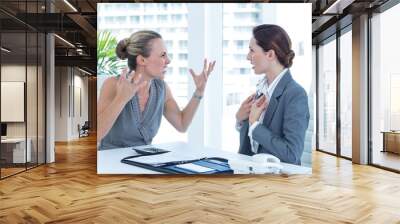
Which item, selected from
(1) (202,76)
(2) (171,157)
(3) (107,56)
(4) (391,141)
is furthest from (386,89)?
(3) (107,56)

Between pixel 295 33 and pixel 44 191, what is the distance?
4494 mm

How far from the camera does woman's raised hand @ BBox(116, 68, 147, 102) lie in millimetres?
6305

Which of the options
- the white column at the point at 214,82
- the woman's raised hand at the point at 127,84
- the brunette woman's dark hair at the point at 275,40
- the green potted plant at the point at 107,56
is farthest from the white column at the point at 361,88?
the green potted plant at the point at 107,56

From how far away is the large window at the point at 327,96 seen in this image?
1010 cm

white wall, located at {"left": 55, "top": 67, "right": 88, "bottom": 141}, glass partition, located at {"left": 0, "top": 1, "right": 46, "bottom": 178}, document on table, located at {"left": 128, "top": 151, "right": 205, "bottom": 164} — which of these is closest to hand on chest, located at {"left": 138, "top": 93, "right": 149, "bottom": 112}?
document on table, located at {"left": 128, "top": 151, "right": 205, "bottom": 164}

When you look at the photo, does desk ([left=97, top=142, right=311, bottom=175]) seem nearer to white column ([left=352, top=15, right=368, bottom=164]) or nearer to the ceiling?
white column ([left=352, top=15, right=368, bottom=164])

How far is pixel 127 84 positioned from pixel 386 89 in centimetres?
478

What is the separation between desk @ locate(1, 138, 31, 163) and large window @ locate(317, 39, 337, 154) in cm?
715

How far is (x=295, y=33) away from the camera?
6500 millimetres

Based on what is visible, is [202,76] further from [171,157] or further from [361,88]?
[361,88]

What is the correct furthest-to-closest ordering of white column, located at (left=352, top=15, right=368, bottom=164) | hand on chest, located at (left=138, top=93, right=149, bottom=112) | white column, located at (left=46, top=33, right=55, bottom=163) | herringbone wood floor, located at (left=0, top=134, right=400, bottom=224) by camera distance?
1. white column, located at (left=46, top=33, right=55, bottom=163)
2. white column, located at (left=352, top=15, right=368, bottom=164)
3. hand on chest, located at (left=138, top=93, right=149, bottom=112)
4. herringbone wood floor, located at (left=0, top=134, right=400, bottom=224)

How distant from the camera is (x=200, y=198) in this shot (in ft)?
15.9

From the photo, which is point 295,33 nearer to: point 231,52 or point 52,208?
point 231,52

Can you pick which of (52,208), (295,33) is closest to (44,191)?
(52,208)
